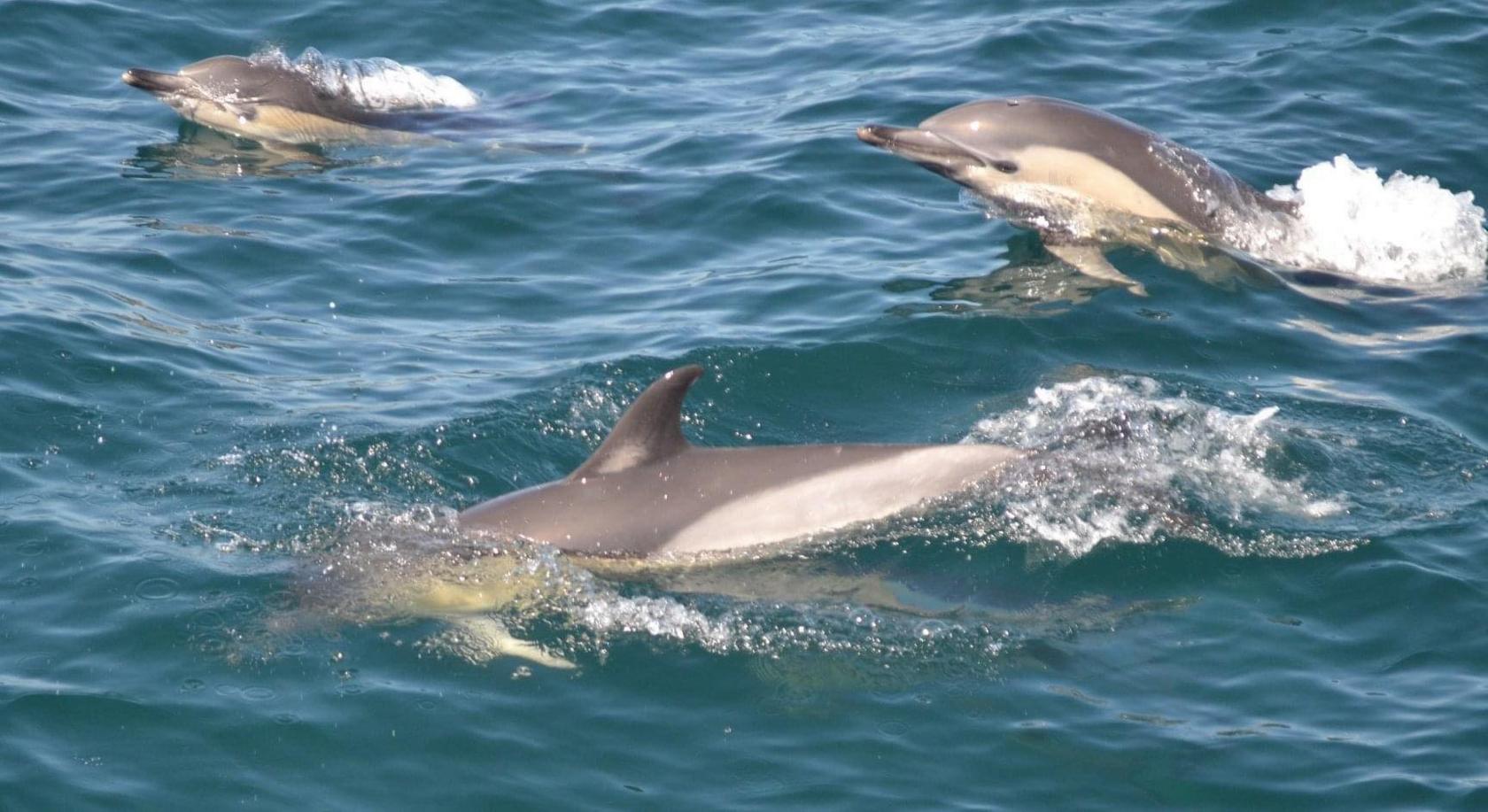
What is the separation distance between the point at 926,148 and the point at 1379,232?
3302 mm

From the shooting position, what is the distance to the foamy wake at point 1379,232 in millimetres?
12289

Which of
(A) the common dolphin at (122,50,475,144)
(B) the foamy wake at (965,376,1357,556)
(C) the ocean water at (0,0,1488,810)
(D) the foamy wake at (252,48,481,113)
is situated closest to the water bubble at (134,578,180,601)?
(C) the ocean water at (0,0,1488,810)

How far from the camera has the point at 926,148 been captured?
12273mm

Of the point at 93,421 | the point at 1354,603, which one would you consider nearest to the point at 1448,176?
the point at 1354,603

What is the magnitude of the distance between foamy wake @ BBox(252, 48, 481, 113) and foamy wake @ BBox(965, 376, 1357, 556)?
787cm

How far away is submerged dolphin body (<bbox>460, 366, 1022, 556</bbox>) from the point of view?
786cm

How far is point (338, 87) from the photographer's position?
51.2 feet

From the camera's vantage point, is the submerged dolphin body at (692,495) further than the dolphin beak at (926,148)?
No

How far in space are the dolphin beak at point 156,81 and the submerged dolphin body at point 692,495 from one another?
832 cm

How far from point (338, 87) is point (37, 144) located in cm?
255

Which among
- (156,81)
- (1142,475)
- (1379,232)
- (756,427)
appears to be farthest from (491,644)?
(156,81)

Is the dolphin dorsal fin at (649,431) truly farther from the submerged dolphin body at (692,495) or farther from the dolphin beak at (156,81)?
the dolphin beak at (156,81)

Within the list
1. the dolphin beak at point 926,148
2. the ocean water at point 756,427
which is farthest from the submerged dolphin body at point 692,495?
the dolphin beak at point 926,148

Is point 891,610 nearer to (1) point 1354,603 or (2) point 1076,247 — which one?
(1) point 1354,603
